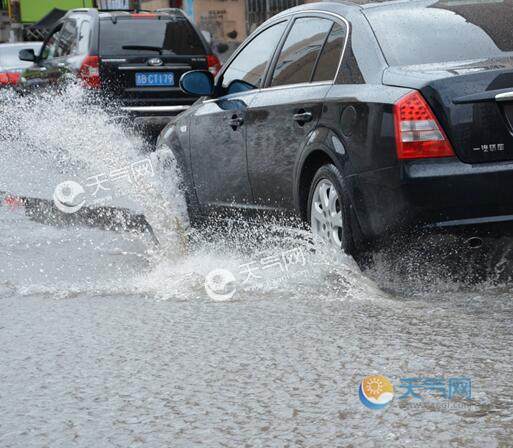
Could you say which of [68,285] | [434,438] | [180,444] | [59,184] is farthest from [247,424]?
[59,184]

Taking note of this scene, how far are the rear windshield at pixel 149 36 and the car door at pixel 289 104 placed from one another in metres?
7.69

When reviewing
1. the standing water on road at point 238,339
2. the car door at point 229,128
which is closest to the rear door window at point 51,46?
the standing water on road at point 238,339

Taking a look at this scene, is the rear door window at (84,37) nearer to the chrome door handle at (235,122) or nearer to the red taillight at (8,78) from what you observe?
the red taillight at (8,78)

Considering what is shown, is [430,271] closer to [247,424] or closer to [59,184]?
[247,424]

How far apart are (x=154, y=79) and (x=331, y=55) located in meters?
8.26

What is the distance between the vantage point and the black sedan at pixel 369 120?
5.88 meters

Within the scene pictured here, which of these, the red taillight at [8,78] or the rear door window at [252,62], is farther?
the red taillight at [8,78]

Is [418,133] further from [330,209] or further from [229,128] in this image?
[229,128]

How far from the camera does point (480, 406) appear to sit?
4199 mm

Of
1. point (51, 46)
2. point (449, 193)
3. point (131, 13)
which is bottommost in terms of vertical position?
point (51, 46)

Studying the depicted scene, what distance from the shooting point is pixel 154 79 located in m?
15.0

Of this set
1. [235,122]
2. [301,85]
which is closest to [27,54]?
[235,122]

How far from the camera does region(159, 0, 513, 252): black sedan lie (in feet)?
19.3

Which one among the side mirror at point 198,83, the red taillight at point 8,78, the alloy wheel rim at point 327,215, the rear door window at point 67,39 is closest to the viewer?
the alloy wheel rim at point 327,215
